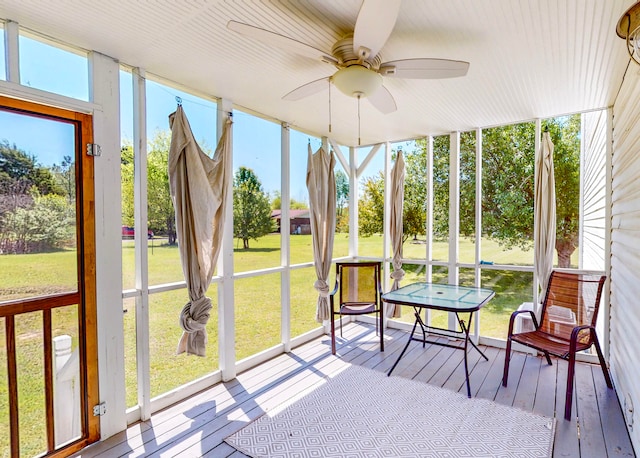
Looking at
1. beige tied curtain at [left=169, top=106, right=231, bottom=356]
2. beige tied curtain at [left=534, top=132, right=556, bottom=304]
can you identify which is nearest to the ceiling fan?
beige tied curtain at [left=169, top=106, right=231, bottom=356]

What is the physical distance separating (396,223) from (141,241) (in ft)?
10.2

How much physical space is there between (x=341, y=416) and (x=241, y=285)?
5.74 ft

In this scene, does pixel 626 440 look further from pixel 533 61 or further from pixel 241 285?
pixel 241 285

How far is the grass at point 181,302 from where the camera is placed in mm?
2023

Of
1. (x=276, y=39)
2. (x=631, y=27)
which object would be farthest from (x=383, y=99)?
(x=631, y=27)

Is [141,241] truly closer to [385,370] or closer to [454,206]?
[385,370]

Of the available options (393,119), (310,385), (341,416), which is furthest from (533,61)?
(310,385)

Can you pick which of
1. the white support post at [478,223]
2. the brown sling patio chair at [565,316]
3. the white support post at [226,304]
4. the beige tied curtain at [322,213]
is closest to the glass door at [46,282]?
the white support post at [226,304]

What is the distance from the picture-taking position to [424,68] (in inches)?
77.1

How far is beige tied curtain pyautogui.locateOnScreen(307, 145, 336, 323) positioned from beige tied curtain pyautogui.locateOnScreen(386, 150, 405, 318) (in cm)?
94

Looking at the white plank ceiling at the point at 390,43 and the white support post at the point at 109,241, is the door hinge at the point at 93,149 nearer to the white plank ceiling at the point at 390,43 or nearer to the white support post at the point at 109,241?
→ the white support post at the point at 109,241

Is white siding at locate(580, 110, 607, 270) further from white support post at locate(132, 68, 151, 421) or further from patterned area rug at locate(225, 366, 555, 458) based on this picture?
white support post at locate(132, 68, 151, 421)

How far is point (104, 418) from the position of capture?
2332mm

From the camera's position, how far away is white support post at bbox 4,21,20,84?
1.90 meters
